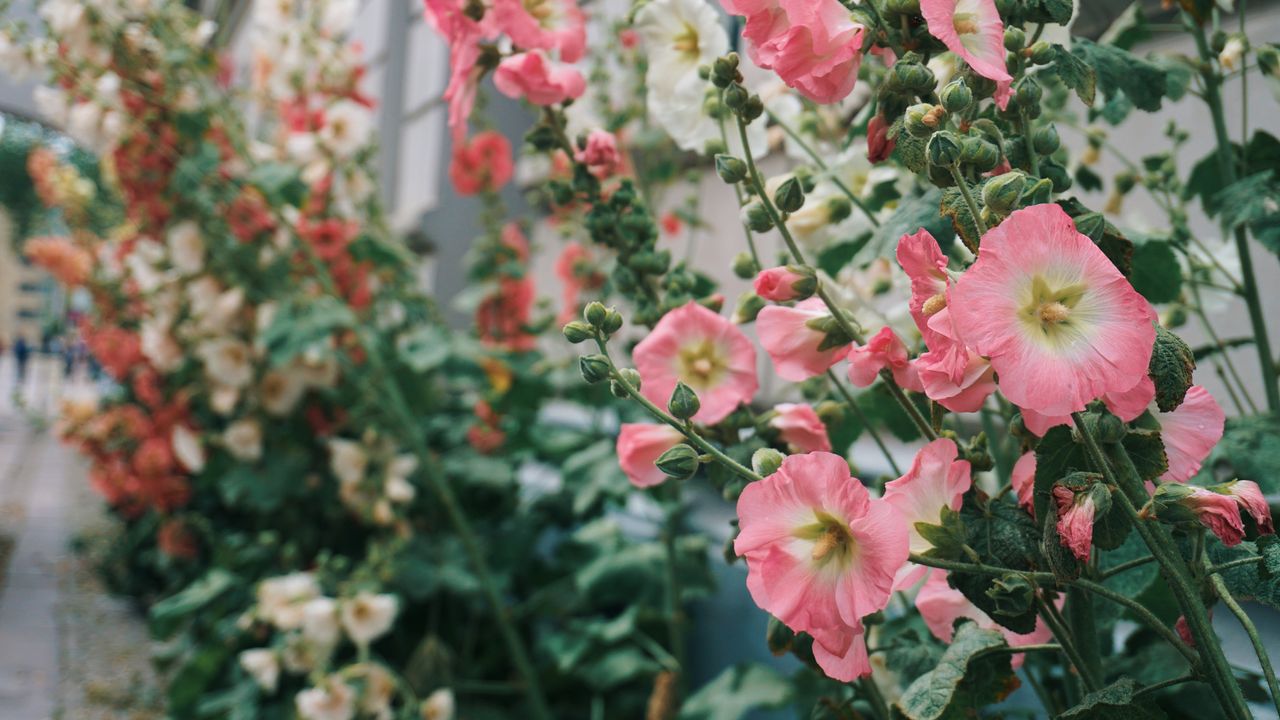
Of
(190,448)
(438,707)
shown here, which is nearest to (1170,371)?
(438,707)

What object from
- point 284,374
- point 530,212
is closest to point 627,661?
point 284,374

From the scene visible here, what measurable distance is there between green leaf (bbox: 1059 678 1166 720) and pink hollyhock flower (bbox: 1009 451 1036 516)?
10cm

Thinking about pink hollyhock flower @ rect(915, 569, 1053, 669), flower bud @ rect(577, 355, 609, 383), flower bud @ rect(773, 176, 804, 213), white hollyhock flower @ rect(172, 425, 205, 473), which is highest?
flower bud @ rect(773, 176, 804, 213)

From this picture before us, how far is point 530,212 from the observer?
125 inches

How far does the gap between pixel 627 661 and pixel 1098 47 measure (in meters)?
1.23

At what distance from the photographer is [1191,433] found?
1.62 ft

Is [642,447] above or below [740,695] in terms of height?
above

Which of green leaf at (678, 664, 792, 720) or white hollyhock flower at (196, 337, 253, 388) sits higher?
white hollyhock flower at (196, 337, 253, 388)

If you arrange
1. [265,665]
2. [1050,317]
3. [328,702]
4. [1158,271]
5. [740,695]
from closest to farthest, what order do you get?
1. [1050,317]
2. [1158,271]
3. [740,695]
4. [328,702]
5. [265,665]

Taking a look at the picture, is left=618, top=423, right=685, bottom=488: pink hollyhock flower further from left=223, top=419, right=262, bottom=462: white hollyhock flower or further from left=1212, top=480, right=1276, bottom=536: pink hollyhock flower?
left=223, top=419, right=262, bottom=462: white hollyhock flower

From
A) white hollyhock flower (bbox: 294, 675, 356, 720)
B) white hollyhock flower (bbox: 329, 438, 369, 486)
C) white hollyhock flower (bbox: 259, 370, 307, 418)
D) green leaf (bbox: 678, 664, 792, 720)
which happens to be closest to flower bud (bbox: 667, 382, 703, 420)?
green leaf (bbox: 678, 664, 792, 720)

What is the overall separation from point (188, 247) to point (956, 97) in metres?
1.97

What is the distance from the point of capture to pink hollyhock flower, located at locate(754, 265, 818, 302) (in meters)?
0.55

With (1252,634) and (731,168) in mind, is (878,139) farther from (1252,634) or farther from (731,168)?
(1252,634)
